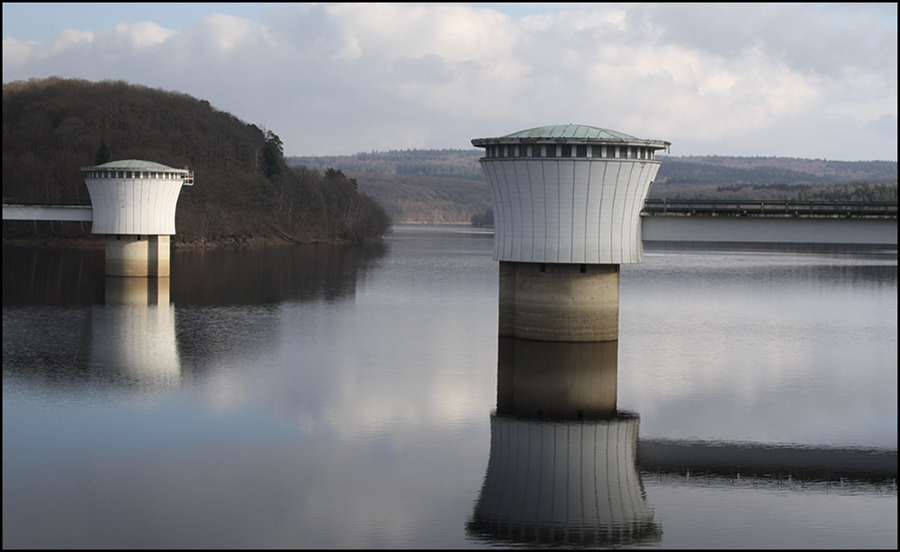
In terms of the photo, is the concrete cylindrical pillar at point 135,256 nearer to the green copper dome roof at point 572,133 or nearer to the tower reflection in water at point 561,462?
the green copper dome roof at point 572,133

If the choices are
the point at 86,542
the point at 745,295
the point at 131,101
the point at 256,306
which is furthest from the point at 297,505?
the point at 131,101

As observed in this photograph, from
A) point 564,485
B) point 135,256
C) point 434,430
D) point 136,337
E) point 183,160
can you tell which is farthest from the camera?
A: point 183,160

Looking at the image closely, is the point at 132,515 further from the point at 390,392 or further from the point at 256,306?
the point at 256,306

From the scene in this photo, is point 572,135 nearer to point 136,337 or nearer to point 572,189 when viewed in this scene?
point 572,189

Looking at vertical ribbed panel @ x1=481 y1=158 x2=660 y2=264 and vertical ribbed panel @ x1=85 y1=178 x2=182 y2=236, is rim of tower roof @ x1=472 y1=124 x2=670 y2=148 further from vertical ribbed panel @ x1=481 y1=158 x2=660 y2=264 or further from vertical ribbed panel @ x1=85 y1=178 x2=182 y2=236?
vertical ribbed panel @ x1=85 y1=178 x2=182 y2=236

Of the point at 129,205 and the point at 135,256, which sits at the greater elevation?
the point at 129,205

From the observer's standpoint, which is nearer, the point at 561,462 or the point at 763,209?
the point at 561,462

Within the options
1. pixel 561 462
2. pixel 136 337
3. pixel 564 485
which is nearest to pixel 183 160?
pixel 136 337
